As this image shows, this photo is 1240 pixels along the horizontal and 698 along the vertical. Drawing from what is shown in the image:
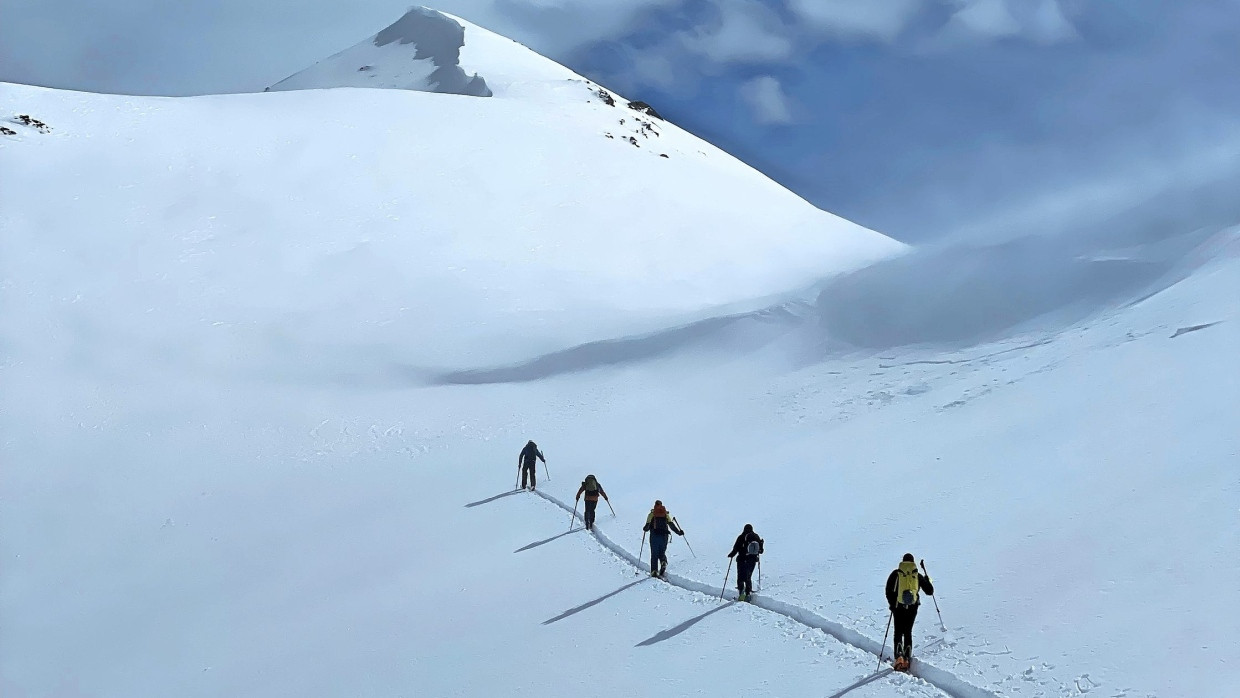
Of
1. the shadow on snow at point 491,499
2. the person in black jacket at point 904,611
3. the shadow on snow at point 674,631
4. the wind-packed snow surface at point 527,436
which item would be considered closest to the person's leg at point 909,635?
the person in black jacket at point 904,611

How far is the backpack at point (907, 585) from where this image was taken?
9.07 metres

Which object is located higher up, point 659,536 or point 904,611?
point 659,536

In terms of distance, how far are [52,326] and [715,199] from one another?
38590 mm

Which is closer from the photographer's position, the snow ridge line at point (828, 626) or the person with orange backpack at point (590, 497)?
the snow ridge line at point (828, 626)

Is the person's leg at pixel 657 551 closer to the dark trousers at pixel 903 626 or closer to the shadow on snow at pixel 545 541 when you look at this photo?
the shadow on snow at pixel 545 541

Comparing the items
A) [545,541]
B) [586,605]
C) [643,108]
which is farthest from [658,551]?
[643,108]

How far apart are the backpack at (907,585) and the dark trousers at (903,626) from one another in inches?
2.8

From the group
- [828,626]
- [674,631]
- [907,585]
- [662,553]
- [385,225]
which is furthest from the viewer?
[385,225]

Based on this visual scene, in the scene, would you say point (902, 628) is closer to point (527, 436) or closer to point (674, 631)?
point (674, 631)

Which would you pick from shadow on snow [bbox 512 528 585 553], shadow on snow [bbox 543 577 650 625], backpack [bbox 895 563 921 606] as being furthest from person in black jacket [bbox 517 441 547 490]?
backpack [bbox 895 563 921 606]

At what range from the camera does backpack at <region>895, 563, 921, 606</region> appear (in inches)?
357

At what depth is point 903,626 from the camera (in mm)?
9062

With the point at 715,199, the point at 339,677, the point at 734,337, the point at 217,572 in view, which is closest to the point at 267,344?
the point at 217,572

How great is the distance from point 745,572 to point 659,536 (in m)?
1.86
